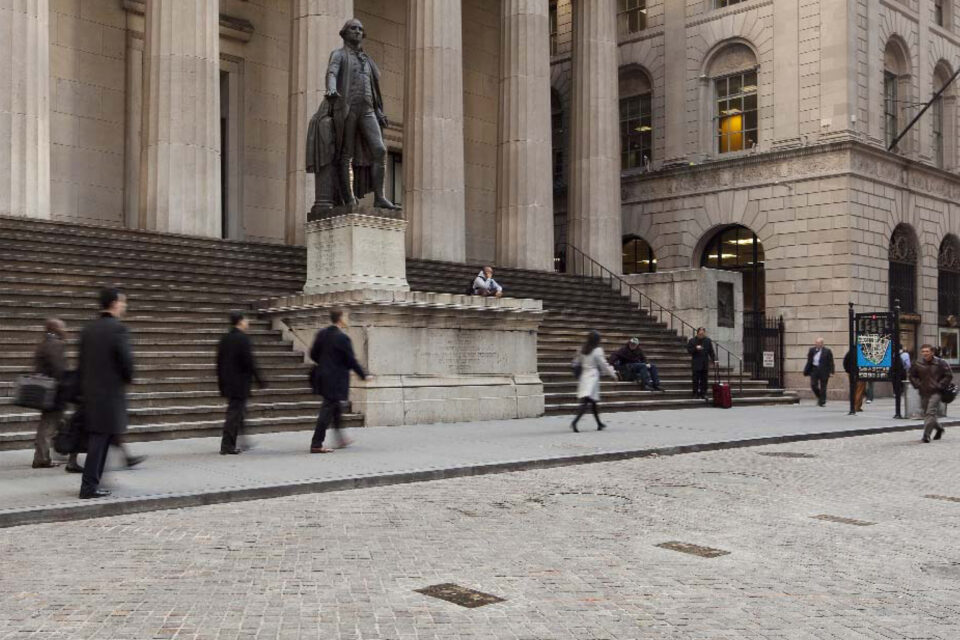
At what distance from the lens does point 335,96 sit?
1730 centimetres

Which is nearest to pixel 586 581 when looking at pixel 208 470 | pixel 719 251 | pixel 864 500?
pixel 864 500

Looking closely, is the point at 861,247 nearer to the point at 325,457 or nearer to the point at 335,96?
the point at 335,96

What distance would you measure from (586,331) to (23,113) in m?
14.1

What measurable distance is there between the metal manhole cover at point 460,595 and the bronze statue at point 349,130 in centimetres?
1193

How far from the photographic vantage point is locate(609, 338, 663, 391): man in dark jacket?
23.9 metres

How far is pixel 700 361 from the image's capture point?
945 inches

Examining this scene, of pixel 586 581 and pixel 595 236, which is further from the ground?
pixel 595 236

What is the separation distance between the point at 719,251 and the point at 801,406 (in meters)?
10.0

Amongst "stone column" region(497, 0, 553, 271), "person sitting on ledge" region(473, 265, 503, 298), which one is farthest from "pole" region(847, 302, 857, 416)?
"stone column" region(497, 0, 553, 271)

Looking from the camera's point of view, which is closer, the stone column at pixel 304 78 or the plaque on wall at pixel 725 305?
the stone column at pixel 304 78

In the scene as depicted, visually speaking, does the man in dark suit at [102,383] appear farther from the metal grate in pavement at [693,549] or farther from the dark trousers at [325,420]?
the metal grate in pavement at [693,549]

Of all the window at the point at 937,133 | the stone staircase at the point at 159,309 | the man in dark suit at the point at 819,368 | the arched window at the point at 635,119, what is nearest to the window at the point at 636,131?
the arched window at the point at 635,119

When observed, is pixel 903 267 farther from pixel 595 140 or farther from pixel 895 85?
pixel 595 140

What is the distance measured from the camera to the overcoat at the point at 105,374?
9.12 m
